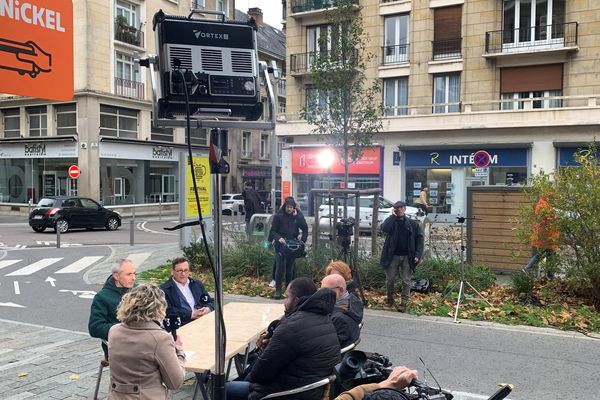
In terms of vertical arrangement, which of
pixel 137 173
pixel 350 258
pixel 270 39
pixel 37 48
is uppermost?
pixel 270 39

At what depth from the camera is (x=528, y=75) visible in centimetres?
2559

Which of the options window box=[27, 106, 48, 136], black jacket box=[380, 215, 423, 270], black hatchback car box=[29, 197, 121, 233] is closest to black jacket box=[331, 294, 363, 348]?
black jacket box=[380, 215, 423, 270]

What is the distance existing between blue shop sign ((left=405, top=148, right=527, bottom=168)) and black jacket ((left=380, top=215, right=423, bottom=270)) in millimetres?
18989

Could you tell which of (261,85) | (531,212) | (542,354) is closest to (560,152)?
(531,212)

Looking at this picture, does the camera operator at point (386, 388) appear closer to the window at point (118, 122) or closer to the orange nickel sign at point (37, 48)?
the orange nickel sign at point (37, 48)

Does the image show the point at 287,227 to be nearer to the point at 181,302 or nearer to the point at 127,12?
the point at 181,302

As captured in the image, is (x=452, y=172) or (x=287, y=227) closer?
(x=287, y=227)

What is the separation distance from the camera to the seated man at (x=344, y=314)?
181 inches

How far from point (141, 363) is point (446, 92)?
86.6ft

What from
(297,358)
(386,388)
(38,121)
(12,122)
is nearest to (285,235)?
(297,358)

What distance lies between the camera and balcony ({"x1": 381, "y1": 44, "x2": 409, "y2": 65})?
28.4 metres

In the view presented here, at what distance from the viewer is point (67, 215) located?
2306 cm

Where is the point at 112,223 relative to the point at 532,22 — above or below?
below

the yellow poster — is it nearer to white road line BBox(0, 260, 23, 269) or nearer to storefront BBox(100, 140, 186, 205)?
white road line BBox(0, 260, 23, 269)
